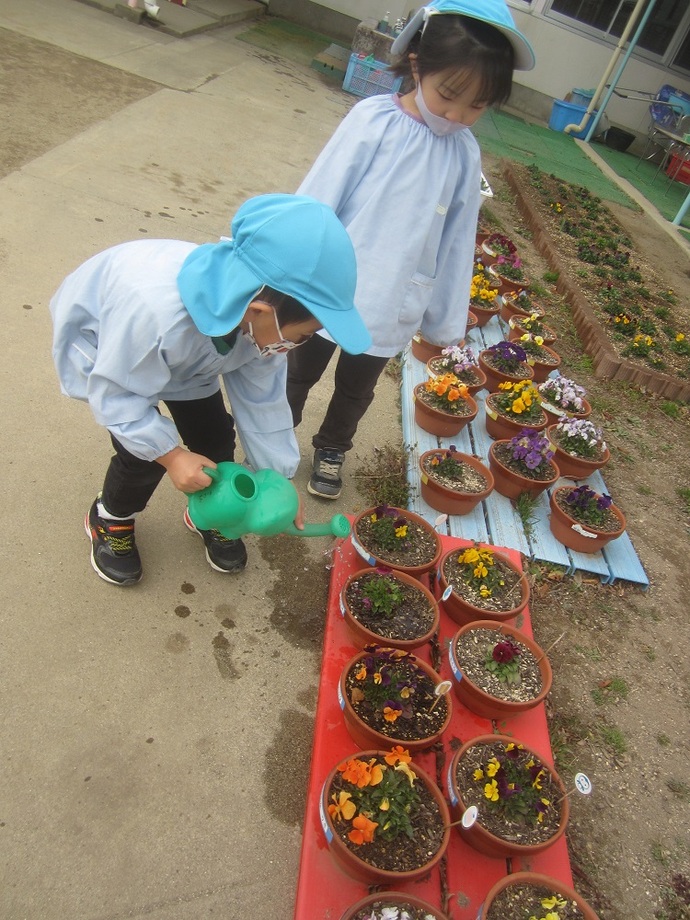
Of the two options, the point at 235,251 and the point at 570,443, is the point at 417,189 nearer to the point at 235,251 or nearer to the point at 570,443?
the point at 235,251

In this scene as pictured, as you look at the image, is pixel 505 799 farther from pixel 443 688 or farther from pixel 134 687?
pixel 134 687

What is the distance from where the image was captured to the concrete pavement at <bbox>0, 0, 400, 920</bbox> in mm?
1545

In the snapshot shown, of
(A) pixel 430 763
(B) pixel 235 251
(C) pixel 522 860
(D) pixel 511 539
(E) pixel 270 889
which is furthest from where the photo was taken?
(D) pixel 511 539

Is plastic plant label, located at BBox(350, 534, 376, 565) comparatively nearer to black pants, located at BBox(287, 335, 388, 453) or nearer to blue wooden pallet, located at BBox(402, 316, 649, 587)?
blue wooden pallet, located at BBox(402, 316, 649, 587)

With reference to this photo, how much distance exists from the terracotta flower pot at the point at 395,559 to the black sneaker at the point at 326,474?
249mm

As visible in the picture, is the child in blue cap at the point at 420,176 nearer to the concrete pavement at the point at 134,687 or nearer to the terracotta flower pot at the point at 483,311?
the concrete pavement at the point at 134,687

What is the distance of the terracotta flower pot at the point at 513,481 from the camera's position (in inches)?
117

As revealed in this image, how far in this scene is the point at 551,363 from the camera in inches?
A: 157

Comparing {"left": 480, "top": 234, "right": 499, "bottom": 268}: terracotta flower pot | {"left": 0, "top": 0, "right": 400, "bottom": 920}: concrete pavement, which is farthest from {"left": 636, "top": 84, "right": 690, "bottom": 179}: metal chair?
{"left": 0, "top": 0, "right": 400, "bottom": 920}: concrete pavement

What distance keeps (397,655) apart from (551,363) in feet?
8.43

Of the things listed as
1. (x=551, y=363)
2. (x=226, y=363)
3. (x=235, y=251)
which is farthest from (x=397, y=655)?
(x=551, y=363)

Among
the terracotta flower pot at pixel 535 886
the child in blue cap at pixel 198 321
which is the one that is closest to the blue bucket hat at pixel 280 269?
the child in blue cap at pixel 198 321

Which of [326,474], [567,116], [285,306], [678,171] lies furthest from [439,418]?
[567,116]

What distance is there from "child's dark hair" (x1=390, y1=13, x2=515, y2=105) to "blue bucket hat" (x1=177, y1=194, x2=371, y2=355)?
0.73m
